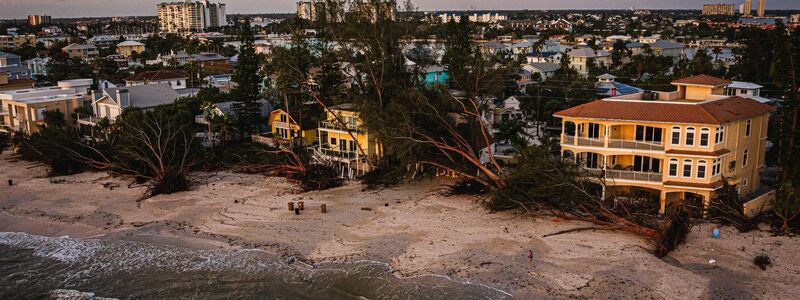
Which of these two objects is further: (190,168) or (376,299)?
(190,168)

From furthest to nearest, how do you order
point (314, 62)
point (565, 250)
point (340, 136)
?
point (314, 62) < point (340, 136) < point (565, 250)

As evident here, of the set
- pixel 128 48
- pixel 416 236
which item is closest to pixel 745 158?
pixel 416 236

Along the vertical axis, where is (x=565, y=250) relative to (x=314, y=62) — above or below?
below

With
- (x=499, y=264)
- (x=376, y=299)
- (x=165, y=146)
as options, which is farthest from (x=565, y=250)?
(x=165, y=146)

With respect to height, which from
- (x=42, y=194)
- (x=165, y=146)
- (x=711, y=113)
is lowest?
(x=42, y=194)

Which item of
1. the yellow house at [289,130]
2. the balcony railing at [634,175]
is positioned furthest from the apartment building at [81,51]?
the balcony railing at [634,175]

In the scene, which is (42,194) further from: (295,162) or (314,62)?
(314,62)

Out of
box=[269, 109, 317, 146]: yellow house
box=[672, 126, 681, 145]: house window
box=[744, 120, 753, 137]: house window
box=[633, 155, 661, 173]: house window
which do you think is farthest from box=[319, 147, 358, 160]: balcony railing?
box=[744, 120, 753, 137]: house window

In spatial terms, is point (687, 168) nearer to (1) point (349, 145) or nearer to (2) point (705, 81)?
(2) point (705, 81)
